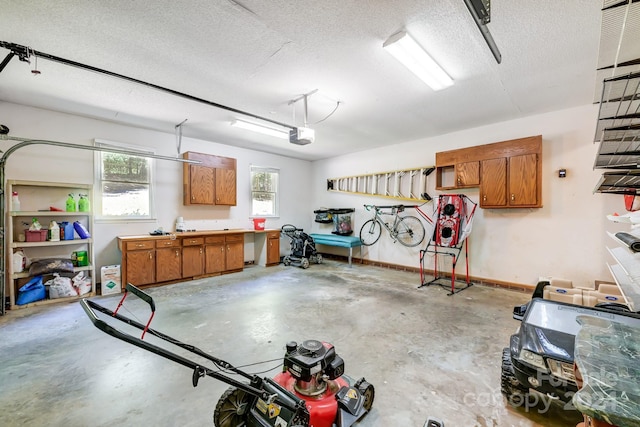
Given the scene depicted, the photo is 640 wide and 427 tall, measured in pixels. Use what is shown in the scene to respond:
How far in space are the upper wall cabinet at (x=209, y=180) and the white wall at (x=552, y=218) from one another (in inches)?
181

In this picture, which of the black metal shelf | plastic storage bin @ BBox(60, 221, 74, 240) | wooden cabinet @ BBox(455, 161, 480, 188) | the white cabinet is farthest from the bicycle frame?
plastic storage bin @ BBox(60, 221, 74, 240)

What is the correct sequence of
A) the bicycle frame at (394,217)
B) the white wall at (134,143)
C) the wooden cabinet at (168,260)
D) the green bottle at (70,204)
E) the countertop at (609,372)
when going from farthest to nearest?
the bicycle frame at (394,217), the wooden cabinet at (168,260), the green bottle at (70,204), the white wall at (134,143), the countertop at (609,372)

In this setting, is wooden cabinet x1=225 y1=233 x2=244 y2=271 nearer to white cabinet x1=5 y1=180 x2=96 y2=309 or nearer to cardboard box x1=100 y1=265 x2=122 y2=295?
cardboard box x1=100 y1=265 x2=122 y2=295

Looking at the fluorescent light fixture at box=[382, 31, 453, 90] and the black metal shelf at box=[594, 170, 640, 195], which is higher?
the fluorescent light fixture at box=[382, 31, 453, 90]

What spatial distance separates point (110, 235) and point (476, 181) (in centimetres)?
686

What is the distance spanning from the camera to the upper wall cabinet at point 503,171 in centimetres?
415

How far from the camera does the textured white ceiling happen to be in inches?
83.0

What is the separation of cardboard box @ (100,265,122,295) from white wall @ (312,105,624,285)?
6.05 m

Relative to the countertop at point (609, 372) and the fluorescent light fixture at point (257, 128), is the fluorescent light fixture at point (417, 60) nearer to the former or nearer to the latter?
the countertop at point (609, 372)

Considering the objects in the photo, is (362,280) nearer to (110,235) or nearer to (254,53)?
(254,53)

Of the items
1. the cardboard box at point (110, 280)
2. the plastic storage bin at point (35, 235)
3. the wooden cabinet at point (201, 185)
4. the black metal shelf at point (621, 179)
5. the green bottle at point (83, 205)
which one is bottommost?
the cardboard box at point (110, 280)

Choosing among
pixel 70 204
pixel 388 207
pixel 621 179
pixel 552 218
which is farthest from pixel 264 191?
pixel 621 179

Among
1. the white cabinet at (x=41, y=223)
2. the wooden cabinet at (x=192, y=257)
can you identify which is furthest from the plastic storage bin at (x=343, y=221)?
the white cabinet at (x=41, y=223)

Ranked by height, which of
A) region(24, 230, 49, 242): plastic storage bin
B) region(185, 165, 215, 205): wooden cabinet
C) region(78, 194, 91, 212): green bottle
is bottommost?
region(24, 230, 49, 242): plastic storage bin
